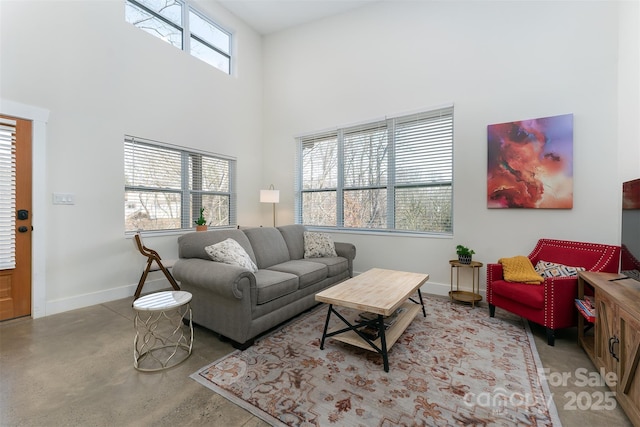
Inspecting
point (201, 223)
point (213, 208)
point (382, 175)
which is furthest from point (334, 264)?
point (213, 208)

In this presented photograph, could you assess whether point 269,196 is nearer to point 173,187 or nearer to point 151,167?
point 173,187

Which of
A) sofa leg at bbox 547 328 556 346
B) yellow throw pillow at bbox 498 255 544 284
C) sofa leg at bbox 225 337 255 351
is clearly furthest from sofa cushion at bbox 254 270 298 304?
sofa leg at bbox 547 328 556 346

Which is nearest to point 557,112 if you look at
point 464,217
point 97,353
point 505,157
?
point 505,157

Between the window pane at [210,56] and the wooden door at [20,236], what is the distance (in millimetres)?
2588

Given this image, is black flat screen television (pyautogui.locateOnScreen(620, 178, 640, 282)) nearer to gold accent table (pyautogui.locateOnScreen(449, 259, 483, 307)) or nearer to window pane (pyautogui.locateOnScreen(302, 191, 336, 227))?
gold accent table (pyautogui.locateOnScreen(449, 259, 483, 307))

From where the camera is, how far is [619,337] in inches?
61.9

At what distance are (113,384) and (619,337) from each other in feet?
10.4

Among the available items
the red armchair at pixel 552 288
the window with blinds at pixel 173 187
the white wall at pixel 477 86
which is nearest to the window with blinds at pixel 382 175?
the white wall at pixel 477 86

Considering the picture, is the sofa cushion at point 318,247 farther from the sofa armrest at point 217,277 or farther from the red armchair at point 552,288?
the red armchair at point 552,288

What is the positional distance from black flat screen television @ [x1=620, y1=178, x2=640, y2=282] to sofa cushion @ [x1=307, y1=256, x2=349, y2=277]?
2542 millimetres

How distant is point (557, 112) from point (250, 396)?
404 centimetres

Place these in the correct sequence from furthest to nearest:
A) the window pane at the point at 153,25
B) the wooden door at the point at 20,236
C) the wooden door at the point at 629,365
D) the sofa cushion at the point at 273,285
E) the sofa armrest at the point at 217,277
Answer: the window pane at the point at 153,25 → the wooden door at the point at 20,236 → the sofa cushion at the point at 273,285 → the sofa armrest at the point at 217,277 → the wooden door at the point at 629,365

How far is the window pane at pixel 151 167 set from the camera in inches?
140

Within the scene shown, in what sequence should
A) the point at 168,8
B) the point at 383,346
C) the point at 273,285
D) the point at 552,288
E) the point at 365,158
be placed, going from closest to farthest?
the point at 383,346
the point at 552,288
the point at 273,285
the point at 168,8
the point at 365,158
